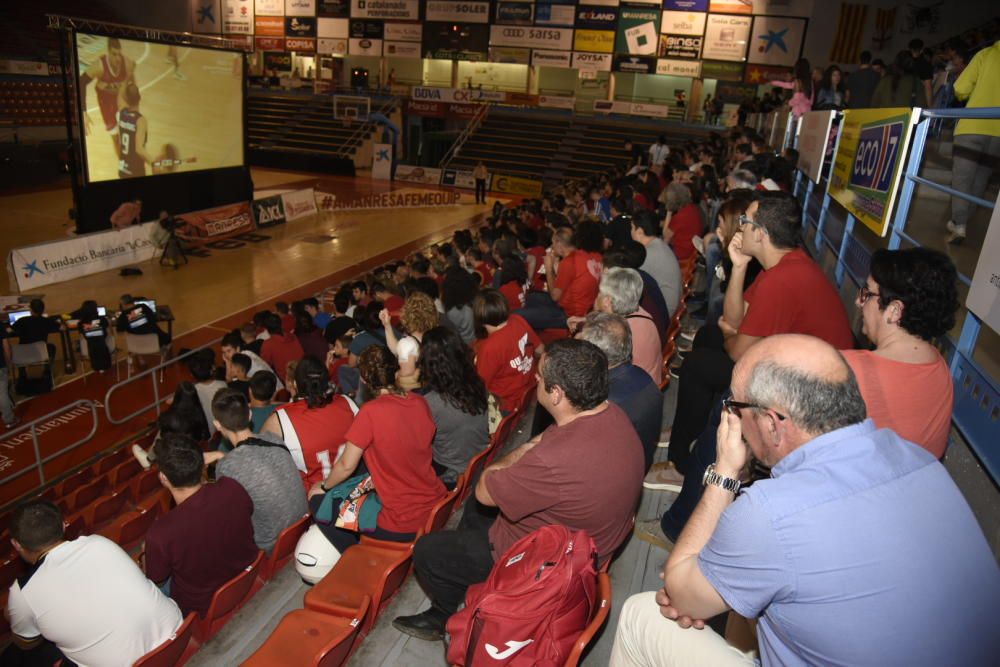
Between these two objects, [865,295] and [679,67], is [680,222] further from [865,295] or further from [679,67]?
[679,67]

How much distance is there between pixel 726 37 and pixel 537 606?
26.1 meters

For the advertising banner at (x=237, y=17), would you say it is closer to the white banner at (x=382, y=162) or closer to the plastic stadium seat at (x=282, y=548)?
the white banner at (x=382, y=162)

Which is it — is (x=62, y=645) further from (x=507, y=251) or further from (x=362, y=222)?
(x=362, y=222)

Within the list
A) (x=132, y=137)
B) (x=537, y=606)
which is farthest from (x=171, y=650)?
(x=132, y=137)

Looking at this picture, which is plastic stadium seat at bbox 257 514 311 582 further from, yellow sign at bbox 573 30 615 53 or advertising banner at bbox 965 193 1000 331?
yellow sign at bbox 573 30 615 53

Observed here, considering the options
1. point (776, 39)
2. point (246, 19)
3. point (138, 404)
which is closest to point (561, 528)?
point (138, 404)

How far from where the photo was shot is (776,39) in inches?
936

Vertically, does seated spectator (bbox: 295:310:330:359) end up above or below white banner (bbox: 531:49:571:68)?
below

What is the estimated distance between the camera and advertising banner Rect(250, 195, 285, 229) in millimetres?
16938

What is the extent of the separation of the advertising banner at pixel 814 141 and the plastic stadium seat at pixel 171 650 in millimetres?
6168

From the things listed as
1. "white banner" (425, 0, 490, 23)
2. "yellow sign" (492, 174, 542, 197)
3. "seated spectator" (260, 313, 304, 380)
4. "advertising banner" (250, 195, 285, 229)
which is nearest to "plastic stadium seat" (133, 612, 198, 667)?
"seated spectator" (260, 313, 304, 380)

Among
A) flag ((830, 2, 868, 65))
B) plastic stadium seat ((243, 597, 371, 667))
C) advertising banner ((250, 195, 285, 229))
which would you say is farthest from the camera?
flag ((830, 2, 868, 65))

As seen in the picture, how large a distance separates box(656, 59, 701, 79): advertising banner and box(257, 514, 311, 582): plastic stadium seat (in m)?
24.9

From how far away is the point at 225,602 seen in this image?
3.20 metres
